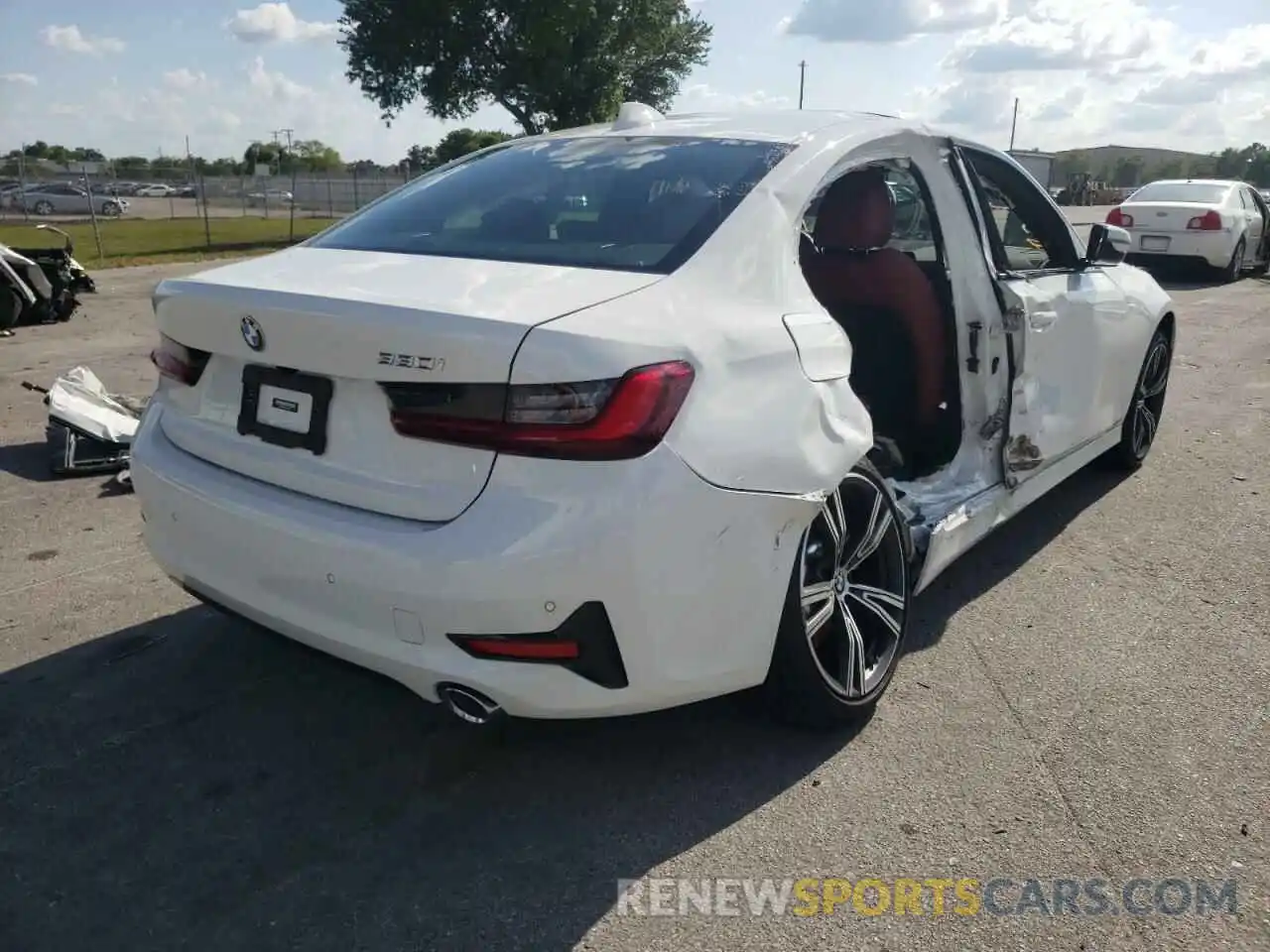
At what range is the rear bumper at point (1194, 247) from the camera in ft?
49.0

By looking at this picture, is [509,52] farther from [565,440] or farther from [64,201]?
[565,440]

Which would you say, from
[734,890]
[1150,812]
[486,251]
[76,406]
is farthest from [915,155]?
[76,406]

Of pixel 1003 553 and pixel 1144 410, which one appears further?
pixel 1144 410

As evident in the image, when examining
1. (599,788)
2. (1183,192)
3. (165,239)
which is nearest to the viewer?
(599,788)

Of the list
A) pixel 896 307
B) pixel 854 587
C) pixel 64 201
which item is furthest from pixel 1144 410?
pixel 64 201

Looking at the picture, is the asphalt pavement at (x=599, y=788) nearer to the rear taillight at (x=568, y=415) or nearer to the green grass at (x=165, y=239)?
the rear taillight at (x=568, y=415)

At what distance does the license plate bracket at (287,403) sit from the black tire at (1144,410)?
163 inches

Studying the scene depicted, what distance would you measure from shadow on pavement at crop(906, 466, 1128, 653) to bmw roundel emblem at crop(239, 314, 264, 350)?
7.52ft

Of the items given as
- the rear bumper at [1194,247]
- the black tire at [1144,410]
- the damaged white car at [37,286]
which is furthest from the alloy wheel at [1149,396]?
the rear bumper at [1194,247]

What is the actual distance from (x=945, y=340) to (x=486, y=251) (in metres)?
1.83

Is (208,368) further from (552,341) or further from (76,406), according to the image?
(76,406)

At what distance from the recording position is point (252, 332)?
2.57m

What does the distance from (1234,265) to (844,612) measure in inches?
604

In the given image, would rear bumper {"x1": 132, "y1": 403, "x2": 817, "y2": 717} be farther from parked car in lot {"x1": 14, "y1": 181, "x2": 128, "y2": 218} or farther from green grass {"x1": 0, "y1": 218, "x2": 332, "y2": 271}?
parked car in lot {"x1": 14, "y1": 181, "x2": 128, "y2": 218}
